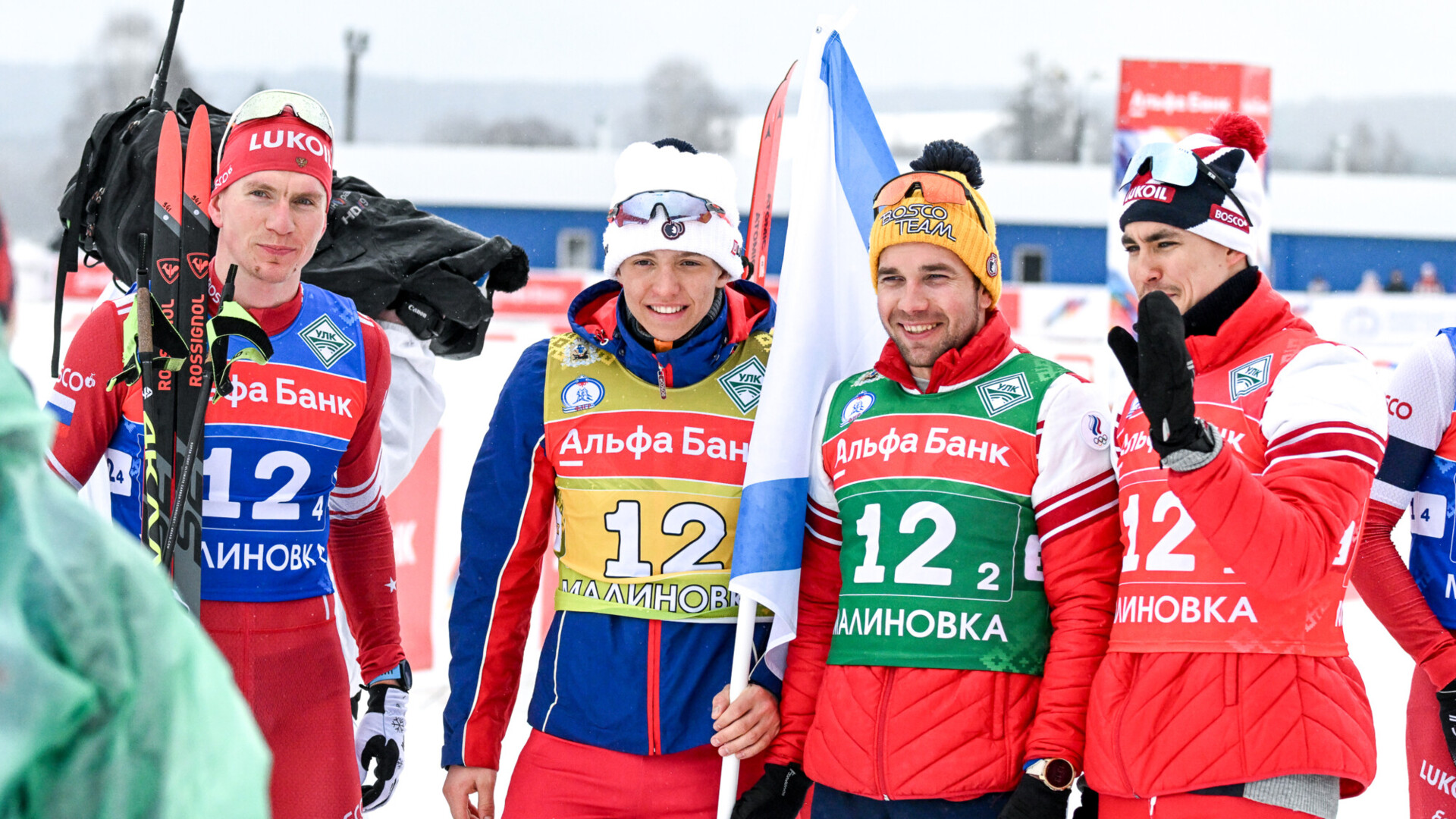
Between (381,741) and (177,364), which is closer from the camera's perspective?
(177,364)

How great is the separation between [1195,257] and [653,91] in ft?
130

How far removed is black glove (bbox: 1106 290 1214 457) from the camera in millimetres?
1917

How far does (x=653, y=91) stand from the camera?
40750 mm

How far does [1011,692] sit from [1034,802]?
0.69ft

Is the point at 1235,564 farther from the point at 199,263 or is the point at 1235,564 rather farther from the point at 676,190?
the point at 199,263

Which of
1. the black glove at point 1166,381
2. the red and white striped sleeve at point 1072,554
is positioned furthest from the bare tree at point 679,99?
the black glove at point 1166,381

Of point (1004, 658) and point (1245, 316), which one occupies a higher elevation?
point (1245, 316)

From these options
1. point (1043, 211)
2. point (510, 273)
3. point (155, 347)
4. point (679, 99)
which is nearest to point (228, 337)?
point (155, 347)

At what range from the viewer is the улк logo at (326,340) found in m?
2.84

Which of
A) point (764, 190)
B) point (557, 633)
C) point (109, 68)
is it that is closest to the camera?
point (557, 633)

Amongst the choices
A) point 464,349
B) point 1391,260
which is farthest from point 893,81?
point 464,349

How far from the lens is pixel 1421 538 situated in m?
2.94

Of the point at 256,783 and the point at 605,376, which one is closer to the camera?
the point at 256,783

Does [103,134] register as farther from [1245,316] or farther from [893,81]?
[893,81]
